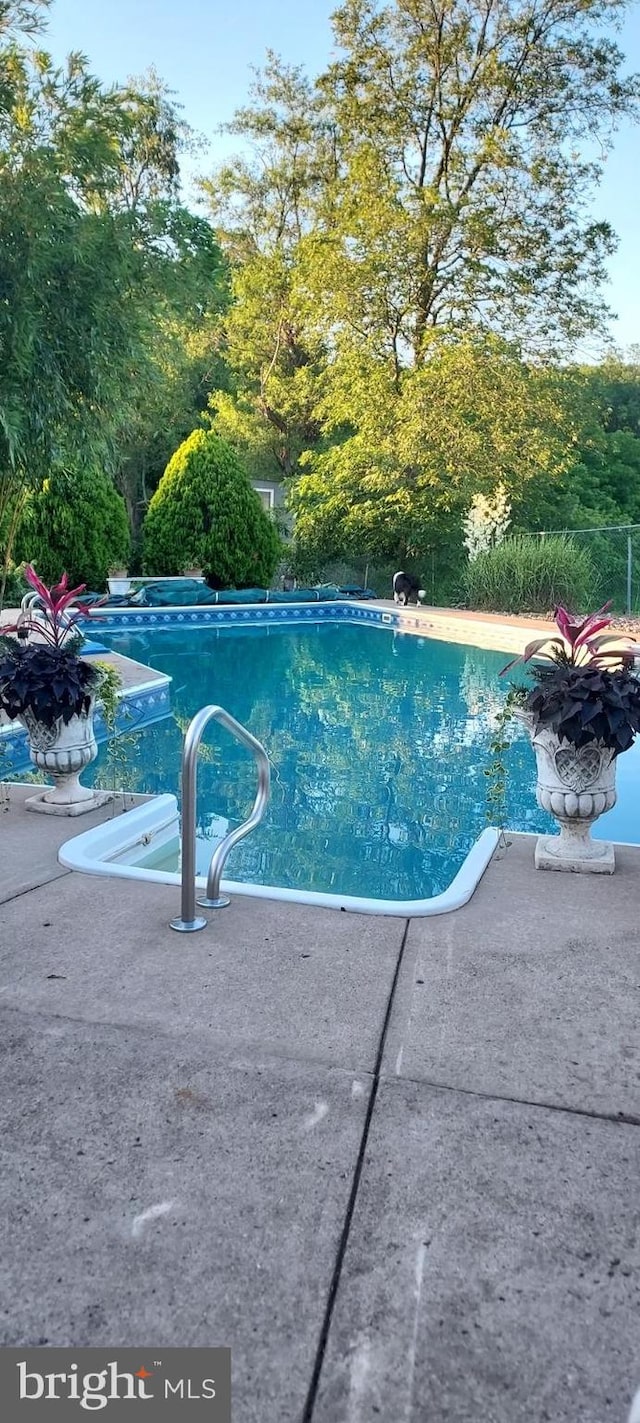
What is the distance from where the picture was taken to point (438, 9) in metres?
14.8

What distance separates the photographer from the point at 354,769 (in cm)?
582

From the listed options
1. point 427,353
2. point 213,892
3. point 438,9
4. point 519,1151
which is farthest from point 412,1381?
point 438,9

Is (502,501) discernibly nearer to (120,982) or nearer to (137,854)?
(137,854)

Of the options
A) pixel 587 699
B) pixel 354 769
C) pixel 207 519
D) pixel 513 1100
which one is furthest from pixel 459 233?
pixel 513 1100

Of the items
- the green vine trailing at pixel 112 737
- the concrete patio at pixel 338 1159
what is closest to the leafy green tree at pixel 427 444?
the green vine trailing at pixel 112 737

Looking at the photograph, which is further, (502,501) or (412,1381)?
(502,501)

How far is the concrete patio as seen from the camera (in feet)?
3.90

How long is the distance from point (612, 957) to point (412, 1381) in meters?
1.46

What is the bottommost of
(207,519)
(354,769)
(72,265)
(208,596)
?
(354,769)

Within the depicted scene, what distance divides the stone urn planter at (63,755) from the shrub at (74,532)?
11341 mm

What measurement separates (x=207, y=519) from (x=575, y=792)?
46.8ft

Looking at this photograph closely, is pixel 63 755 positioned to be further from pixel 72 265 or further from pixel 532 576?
pixel 532 576

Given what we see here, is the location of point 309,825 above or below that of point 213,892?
below

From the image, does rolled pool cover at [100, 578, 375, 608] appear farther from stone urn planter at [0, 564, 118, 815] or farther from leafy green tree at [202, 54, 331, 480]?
stone urn planter at [0, 564, 118, 815]
